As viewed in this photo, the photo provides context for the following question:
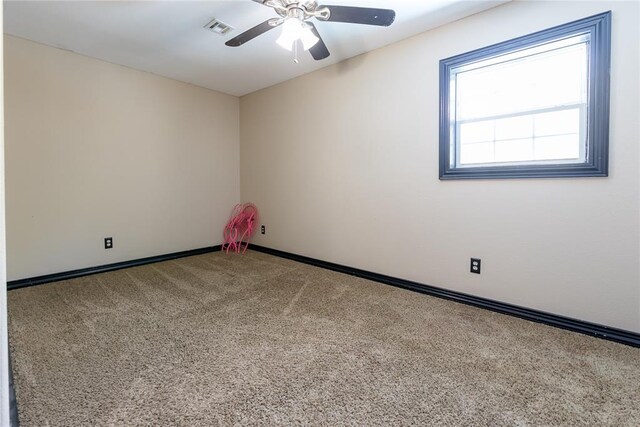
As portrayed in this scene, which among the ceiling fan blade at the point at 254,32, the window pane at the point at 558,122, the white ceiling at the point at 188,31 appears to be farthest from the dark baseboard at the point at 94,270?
the window pane at the point at 558,122

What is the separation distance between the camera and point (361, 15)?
179 cm

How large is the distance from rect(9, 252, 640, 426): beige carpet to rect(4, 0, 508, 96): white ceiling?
7.38 feet

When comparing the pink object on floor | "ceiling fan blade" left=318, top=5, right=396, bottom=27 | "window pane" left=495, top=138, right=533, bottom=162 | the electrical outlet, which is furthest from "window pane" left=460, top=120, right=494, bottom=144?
the pink object on floor

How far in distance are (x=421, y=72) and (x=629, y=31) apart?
1.25 meters

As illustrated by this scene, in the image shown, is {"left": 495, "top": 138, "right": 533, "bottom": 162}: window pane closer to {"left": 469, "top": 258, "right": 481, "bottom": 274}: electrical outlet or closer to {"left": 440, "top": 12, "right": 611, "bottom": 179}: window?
{"left": 440, "top": 12, "right": 611, "bottom": 179}: window

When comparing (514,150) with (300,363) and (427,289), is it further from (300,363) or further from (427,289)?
(300,363)

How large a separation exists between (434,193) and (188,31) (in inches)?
100

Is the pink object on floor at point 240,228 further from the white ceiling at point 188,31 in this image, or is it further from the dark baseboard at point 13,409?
the dark baseboard at point 13,409

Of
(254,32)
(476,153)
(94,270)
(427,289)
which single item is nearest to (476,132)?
(476,153)

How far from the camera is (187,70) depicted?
3330 millimetres

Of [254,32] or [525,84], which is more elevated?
[254,32]

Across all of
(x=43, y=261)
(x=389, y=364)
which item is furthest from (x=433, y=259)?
(x=43, y=261)

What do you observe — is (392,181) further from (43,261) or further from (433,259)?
(43,261)

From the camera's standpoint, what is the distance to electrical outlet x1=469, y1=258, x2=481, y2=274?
229 centimetres
